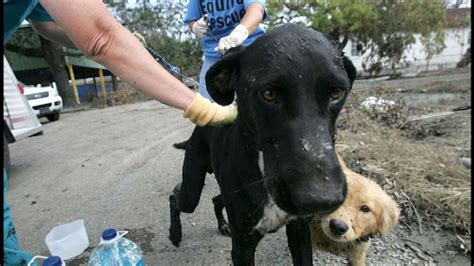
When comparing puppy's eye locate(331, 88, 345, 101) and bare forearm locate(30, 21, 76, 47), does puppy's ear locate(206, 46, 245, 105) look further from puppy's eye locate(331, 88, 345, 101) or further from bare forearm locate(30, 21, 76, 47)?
bare forearm locate(30, 21, 76, 47)

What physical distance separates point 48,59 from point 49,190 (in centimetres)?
1273

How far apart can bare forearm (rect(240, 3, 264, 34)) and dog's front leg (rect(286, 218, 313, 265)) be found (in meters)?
1.30

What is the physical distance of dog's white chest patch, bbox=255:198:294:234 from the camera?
63.8 inches

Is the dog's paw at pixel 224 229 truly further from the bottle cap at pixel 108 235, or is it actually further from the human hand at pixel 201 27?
the human hand at pixel 201 27

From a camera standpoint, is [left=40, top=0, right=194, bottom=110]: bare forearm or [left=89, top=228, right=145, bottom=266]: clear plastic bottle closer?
[left=40, top=0, right=194, bottom=110]: bare forearm

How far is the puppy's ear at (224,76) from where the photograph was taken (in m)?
1.48

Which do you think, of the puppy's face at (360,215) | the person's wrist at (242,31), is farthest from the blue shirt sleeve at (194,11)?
the puppy's face at (360,215)

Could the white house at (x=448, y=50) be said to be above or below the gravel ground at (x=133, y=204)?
below

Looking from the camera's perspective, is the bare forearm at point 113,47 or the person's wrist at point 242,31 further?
the person's wrist at point 242,31

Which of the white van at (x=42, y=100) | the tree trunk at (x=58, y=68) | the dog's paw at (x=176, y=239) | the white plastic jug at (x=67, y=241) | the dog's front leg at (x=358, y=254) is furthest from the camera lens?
the tree trunk at (x=58, y=68)

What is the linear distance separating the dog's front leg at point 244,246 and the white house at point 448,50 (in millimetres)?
23151

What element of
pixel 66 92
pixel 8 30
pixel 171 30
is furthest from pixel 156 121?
pixel 171 30

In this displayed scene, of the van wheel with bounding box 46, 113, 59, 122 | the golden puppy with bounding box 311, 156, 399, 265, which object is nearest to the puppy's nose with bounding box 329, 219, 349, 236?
the golden puppy with bounding box 311, 156, 399, 265

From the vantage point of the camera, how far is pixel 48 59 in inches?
582
